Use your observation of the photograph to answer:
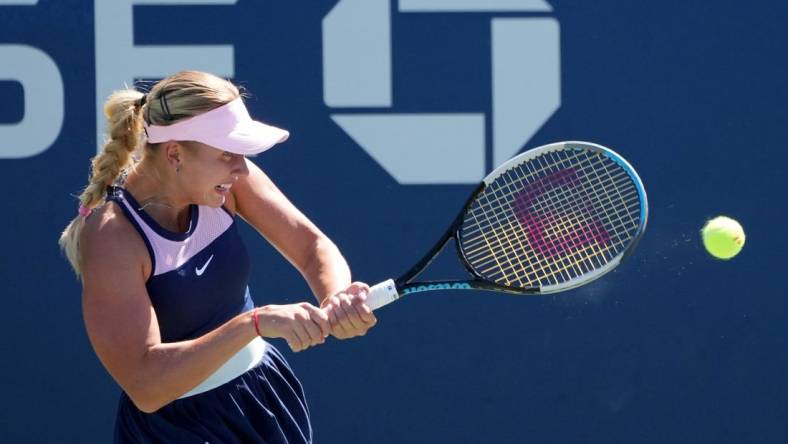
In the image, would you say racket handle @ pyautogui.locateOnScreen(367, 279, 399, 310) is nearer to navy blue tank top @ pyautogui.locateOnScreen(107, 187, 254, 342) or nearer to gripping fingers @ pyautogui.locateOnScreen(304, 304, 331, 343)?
gripping fingers @ pyautogui.locateOnScreen(304, 304, 331, 343)

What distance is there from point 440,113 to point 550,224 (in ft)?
3.24

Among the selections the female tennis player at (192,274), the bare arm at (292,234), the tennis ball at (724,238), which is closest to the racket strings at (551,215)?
the tennis ball at (724,238)

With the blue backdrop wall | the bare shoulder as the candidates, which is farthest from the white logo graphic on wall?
the bare shoulder

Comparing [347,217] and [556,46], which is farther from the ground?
[556,46]

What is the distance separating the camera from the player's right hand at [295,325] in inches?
86.1

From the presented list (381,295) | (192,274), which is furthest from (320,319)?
(192,274)

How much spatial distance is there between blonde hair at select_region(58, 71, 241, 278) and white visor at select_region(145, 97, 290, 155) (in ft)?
0.04

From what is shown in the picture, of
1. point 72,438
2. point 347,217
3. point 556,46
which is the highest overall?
point 556,46

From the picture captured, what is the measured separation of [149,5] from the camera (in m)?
3.88

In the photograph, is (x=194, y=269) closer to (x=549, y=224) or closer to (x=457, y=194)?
(x=549, y=224)

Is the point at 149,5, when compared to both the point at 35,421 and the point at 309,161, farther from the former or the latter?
the point at 35,421

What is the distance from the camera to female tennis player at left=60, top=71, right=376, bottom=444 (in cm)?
223

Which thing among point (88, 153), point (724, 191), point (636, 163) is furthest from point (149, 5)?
point (724, 191)

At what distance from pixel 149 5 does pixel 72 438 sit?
1329 mm
